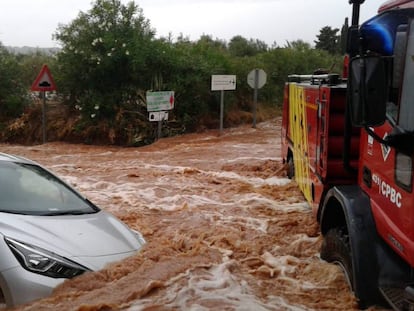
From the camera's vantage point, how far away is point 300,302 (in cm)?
399

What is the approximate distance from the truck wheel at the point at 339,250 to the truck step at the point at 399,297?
0.33m

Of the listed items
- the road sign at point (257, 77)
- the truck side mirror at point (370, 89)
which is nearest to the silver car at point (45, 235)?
the truck side mirror at point (370, 89)

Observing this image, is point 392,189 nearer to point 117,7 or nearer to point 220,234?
point 220,234

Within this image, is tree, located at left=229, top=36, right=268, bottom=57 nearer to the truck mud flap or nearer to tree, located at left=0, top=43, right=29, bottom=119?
tree, located at left=0, top=43, right=29, bottom=119

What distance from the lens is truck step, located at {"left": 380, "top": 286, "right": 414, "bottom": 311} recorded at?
2815mm

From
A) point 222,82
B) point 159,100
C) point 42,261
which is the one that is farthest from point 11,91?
point 42,261

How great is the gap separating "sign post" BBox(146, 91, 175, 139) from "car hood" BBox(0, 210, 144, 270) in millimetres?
9800

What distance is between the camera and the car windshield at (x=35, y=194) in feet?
15.9

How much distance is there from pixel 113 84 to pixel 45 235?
12564 millimetres

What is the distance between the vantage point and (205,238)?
5832 mm

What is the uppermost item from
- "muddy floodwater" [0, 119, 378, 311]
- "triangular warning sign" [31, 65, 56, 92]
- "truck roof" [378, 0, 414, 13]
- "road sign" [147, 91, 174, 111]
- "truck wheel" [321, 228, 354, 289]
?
"truck roof" [378, 0, 414, 13]

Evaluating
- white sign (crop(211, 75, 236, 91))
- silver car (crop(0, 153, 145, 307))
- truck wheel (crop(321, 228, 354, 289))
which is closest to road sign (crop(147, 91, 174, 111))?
white sign (crop(211, 75, 236, 91))

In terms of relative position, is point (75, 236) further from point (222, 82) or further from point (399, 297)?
point (222, 82)

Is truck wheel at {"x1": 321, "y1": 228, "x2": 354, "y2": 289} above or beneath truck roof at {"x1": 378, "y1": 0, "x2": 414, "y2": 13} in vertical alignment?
beneath
